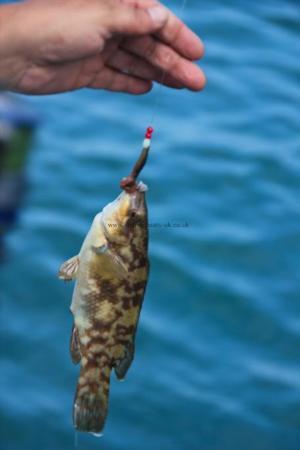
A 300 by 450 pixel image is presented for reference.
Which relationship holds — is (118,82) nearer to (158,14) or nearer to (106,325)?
(158,14)

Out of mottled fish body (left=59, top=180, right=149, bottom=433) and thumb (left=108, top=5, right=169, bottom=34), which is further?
thumb (left=108, top=5, right=169, bottom=34)

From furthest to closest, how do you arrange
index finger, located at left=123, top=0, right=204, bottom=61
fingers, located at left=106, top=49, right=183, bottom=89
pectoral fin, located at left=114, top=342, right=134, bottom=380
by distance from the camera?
fingers, located at left=106, top=49, right=183, bottom=89 < index finger, located at left=123, top=0, right=204, bottom=61 < pectoral fin, located at left=114, top=342, right=134, bottom=380

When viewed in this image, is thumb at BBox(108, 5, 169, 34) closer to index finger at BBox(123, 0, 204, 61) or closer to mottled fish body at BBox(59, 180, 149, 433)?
index finger at BBox(123, 0, 204, 61)

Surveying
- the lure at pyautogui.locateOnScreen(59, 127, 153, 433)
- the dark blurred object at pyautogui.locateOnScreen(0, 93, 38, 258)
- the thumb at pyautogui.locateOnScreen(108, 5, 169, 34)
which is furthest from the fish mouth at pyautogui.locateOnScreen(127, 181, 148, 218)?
the dark blurred object at pyautogui.locateOnScreen(0, 93, 38, 258)

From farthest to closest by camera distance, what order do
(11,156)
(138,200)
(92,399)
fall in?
(11,156) → (92,399) → (138,200)

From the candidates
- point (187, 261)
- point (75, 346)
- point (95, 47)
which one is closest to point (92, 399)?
point (75, 346)

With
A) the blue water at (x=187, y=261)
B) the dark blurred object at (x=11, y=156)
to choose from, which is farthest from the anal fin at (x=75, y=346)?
the dark blurred object at (x=11, y=156)

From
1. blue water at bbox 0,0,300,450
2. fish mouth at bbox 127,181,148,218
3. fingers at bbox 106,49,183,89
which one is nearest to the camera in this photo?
fish mouth at bbox 127,181,148,218
